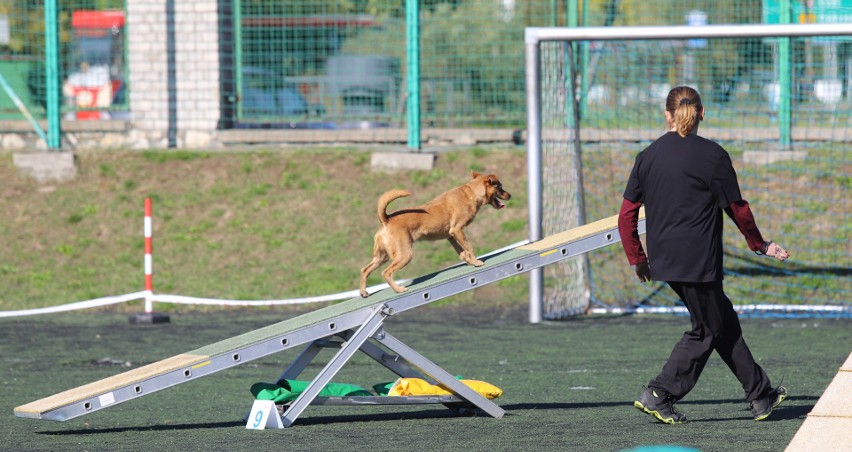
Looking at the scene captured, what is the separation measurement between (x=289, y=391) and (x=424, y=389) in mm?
754

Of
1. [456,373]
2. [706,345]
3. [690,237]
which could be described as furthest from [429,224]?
[456,373]

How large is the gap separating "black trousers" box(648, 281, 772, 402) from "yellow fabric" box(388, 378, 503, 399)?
3.32ft

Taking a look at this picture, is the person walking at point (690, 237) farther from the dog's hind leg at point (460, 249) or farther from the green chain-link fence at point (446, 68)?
the green chain-link fence at point (446, 68)

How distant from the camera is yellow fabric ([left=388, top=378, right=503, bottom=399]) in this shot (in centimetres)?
712

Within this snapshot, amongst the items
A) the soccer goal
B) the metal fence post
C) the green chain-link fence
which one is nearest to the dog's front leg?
the soccer goal

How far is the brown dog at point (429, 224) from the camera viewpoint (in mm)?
7129

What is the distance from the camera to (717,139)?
14.6 metres

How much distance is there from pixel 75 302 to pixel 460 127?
5.30 meters

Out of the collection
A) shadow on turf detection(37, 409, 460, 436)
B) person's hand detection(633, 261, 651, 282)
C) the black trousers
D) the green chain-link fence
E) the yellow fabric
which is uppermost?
the green chain-link fence

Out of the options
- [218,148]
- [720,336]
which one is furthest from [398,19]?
[720,336]

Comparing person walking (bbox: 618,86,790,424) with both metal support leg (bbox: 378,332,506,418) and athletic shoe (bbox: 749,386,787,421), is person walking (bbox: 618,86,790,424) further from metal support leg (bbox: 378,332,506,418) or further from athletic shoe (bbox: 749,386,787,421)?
metal support leg (bbox: 378,332,506,418)

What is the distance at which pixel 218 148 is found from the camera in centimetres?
1641

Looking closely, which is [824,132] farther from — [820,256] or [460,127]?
[460,127]

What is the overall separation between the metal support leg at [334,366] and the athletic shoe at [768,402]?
6.59 ft
